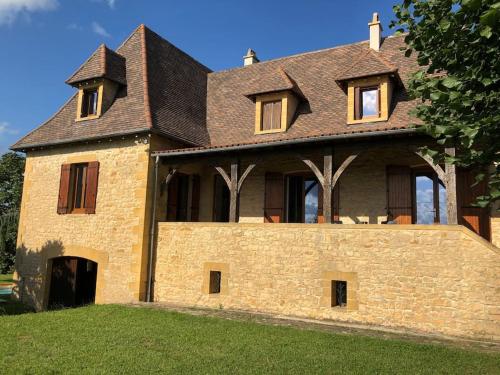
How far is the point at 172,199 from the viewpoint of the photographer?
43.7 ft

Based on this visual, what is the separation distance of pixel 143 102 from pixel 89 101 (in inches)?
101

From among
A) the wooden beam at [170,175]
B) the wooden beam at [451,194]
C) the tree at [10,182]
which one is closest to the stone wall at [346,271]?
the wooden beam at [451,194]

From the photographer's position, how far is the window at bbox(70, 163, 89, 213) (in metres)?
13.6

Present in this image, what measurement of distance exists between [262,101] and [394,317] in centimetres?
732

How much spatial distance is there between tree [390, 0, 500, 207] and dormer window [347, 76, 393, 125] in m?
6.09

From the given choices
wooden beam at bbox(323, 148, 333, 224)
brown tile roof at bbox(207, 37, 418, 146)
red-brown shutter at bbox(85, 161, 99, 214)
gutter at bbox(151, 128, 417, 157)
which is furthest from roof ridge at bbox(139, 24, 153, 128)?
wooden beam at bbox(323, 148, 333, 224)

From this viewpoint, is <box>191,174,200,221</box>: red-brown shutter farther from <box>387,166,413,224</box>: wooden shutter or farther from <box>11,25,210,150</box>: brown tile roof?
<box>387,166,413,224</box>: wooden shutter

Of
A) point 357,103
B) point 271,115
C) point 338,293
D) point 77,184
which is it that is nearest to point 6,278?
point 77,184

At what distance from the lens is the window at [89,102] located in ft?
46.9

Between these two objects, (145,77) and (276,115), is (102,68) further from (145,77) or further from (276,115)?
(276,115)

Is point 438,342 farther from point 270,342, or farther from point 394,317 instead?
point 270,342

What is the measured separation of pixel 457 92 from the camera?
174 inches

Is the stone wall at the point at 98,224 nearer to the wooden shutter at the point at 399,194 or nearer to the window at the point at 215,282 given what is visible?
the window at the point at 215,282

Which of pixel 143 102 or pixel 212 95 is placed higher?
pixel 212 95
